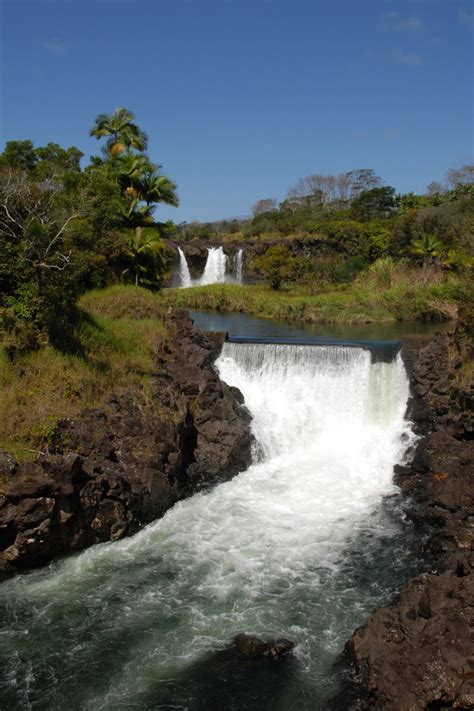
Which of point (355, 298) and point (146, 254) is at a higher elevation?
point (146, 254)

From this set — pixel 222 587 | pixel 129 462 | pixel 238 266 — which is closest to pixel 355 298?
pixel 238 266

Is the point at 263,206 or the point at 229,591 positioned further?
the point at 263,206

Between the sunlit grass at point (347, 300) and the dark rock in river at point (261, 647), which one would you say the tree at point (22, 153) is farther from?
the dark rock in river at point (261, 647)

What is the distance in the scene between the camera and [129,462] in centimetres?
1362

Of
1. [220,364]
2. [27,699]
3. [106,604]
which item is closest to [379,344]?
[220,364]

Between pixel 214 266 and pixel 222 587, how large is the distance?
38089 mm

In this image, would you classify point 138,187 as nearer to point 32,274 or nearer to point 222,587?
point 32,274

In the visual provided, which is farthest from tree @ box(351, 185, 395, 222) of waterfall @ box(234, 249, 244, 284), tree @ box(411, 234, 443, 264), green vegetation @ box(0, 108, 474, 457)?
tree @ box(411, 234, 443, 264)

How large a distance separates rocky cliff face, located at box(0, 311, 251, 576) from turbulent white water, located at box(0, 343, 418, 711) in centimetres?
47

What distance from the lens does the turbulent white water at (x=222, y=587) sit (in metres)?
8.52

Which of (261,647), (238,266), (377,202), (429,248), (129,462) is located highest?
(377,202)

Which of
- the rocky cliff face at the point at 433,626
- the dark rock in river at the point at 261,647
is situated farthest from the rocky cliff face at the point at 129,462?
the rocky cliff face at the point at 433,626

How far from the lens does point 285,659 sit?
885cm

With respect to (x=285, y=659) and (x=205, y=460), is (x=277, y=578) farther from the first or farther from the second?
(x=205, y=460)
